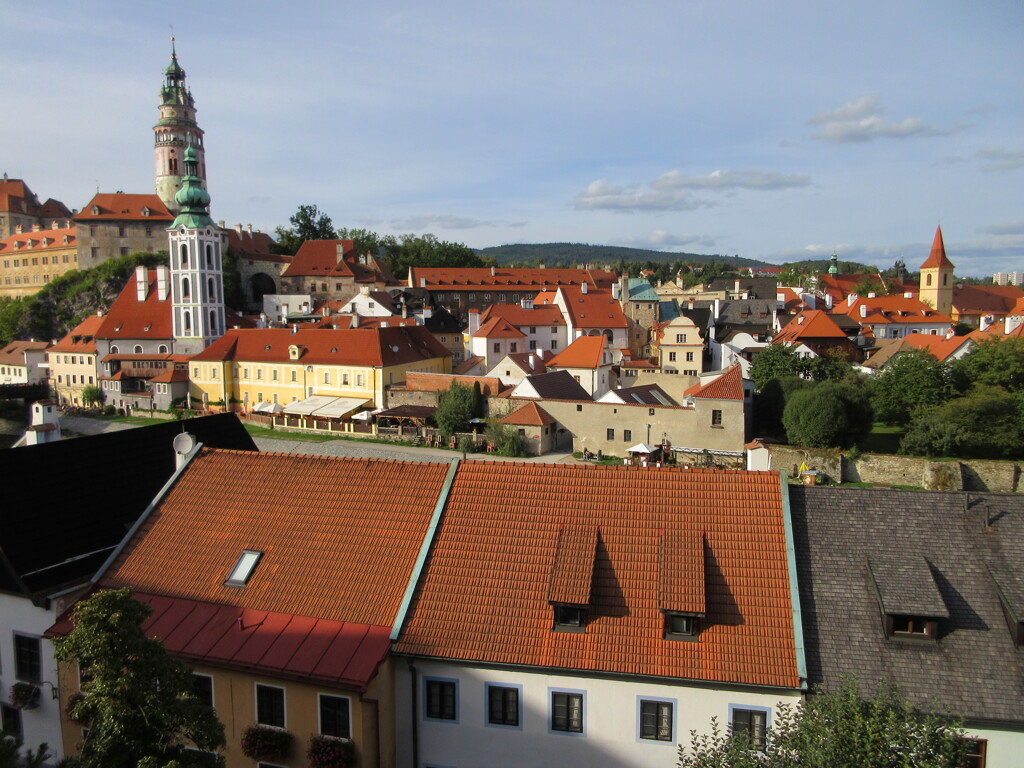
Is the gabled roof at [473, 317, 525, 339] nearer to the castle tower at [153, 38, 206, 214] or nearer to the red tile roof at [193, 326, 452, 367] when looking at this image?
the red tile roof at [193, 326, 452, 367]

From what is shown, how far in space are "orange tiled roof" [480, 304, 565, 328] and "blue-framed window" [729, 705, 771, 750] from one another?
5722 centimetres

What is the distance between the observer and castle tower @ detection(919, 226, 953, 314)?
85750 millimetres

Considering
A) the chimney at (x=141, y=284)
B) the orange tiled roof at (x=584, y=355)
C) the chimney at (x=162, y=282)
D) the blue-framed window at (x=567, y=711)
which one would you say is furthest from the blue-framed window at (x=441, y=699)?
the chimney at (x=141, y=284)

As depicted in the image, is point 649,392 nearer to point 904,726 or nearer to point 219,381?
point 219,381

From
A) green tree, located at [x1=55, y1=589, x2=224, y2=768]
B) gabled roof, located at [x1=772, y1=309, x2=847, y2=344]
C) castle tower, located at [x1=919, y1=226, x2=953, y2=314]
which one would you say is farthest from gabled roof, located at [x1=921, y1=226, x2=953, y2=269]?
green tree, located at [x1=55, y1=589, x2=224, y2=768]

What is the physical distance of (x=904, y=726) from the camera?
812cm

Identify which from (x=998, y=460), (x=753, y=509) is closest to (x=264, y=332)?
(x=998, y=460)

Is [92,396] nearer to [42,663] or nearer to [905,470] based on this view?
[42,663]

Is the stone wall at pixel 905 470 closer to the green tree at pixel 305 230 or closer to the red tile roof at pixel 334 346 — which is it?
the red tile roof at pixel 334 346

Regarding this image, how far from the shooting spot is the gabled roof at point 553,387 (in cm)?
4272

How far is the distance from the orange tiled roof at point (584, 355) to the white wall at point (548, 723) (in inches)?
1539

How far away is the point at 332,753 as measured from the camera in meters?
10.9

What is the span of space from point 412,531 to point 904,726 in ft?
24.5

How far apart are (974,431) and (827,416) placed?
20.5 ft
